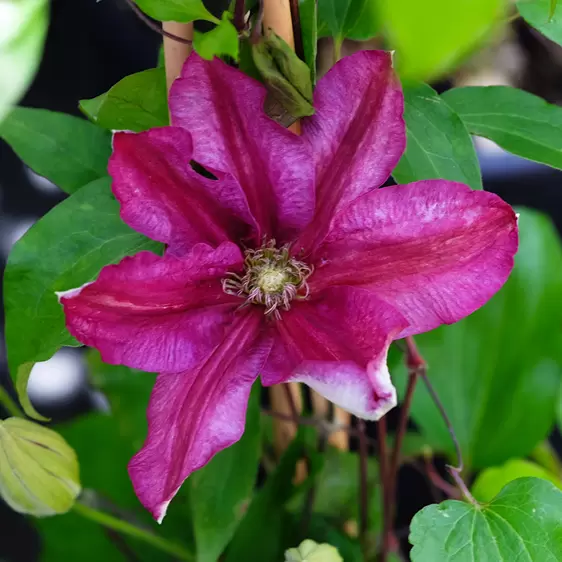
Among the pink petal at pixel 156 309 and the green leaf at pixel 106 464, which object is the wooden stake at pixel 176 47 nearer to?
the pink petal at pixel 156 309

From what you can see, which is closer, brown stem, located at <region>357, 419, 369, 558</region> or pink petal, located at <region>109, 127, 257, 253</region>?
pink petal, located at <region>109, 127, 257, 253</region>

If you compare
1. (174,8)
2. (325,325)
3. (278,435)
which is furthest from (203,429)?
(278,435)

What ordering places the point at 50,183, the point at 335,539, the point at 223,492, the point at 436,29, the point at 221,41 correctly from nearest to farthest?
the point at 436,29, the point at 221,41, the point at 223,492, the point at 335,539, the point at 50,183

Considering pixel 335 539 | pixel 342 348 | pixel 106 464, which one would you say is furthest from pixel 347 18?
pixel 106 464

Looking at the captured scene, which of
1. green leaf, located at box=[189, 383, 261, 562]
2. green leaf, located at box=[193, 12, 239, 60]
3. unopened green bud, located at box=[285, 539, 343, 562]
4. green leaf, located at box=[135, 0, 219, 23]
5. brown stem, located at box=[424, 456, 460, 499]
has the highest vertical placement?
green leaf, located at box=[193, 12, 239, 60]

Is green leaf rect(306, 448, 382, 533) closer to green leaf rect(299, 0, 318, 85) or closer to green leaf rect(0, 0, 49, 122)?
green leaf rect(299, 0, 318, 85)

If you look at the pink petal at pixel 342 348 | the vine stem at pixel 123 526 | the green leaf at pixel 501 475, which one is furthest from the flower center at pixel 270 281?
the green leaf at pixel 501 475

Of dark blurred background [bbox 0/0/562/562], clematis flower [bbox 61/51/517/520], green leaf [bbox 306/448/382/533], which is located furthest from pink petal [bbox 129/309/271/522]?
dark blurred background [bbox 0/0/562/562]

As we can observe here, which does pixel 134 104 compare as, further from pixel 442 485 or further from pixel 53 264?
pixel 442 485
